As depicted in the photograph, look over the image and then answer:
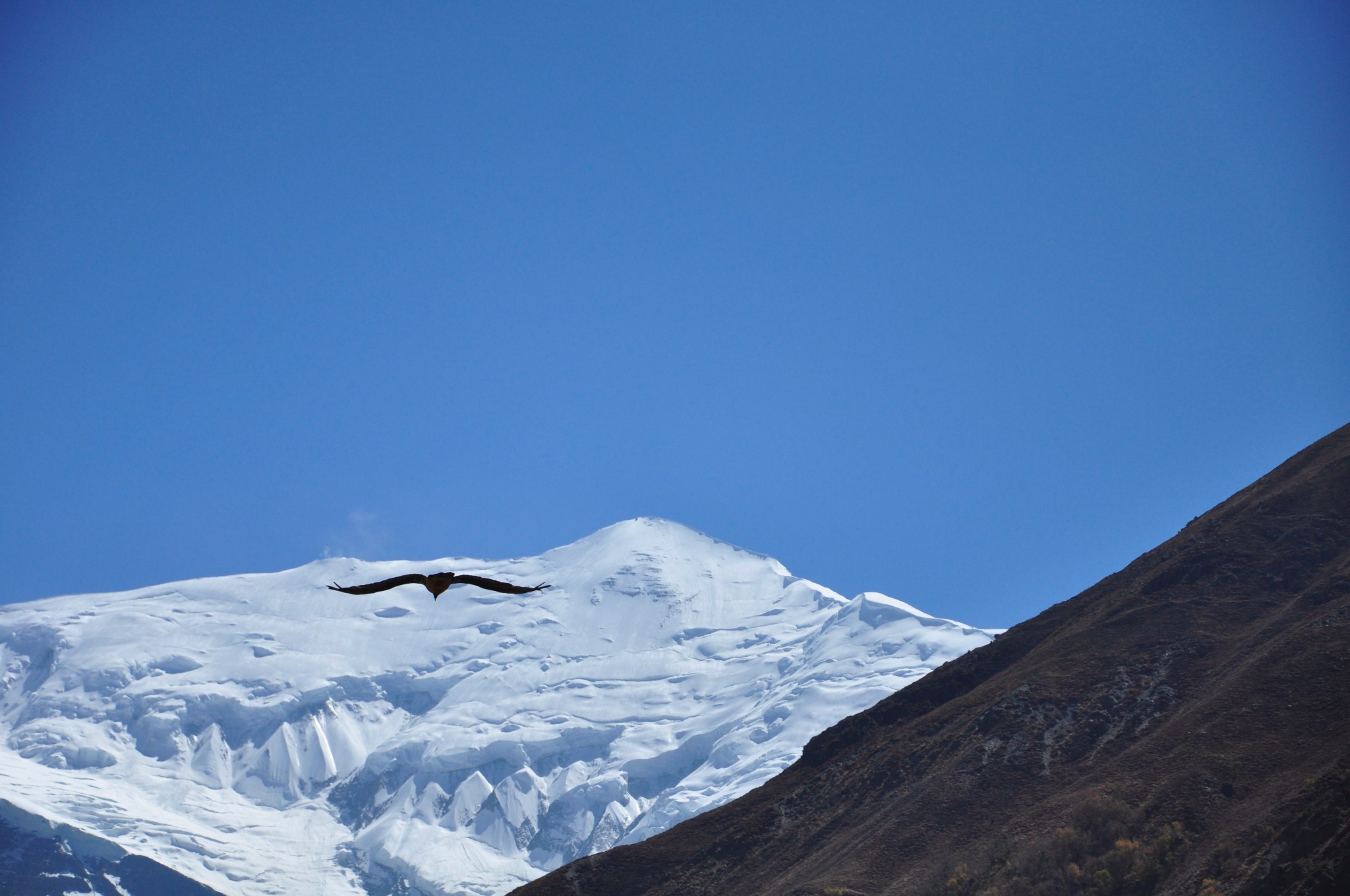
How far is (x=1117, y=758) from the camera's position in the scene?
251 ft

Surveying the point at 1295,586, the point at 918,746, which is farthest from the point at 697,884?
the point at 1295,586

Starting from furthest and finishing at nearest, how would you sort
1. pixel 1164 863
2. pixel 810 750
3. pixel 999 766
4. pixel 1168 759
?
pixel 810 750
pixel 999 766
pixel 1168 759
pixel 1164 863

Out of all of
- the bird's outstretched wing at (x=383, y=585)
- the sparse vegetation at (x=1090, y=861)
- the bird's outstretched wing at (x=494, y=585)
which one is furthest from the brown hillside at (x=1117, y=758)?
the bird's outstretched wing at (x=383, y=585)

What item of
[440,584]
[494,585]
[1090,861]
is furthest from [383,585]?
[1090,861]

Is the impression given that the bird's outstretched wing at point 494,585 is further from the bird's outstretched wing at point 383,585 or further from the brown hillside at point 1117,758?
the brown hillside at point 1117,758

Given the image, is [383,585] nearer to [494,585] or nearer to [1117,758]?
[494,585]

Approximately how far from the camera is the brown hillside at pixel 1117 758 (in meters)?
63.0

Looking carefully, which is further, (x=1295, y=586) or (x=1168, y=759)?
(x=1295, y=586)

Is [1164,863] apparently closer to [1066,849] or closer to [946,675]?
[1066,849]

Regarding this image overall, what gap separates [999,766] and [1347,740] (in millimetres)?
24200

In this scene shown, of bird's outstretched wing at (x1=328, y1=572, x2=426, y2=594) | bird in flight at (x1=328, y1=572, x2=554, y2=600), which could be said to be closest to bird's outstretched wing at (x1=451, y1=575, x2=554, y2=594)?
bird in flight at (x1=328, y1=572, x2=554, y2=600)

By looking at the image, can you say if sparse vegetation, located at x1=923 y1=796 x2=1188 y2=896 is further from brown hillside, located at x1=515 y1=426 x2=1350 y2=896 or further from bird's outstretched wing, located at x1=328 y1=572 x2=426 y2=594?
bird's outstretched wing, located at x1=328 y1=572 x2=426 y2=594

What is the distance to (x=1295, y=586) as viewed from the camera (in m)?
90.2

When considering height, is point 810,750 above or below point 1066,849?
above
